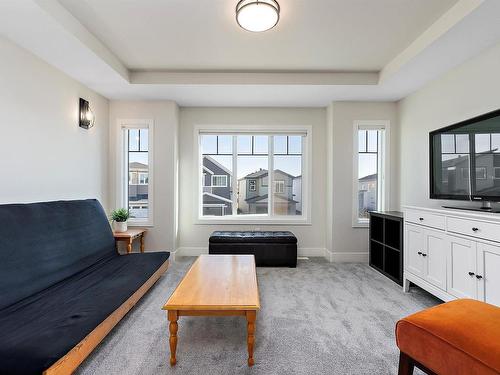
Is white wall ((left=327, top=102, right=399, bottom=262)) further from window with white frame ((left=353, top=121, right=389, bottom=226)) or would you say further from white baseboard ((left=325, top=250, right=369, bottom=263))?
window with white frame ((left=353, top=121, right=389, bottom=226))

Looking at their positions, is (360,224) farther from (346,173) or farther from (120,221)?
(120,221)

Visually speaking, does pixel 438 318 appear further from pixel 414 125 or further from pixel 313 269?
pixel 414 125

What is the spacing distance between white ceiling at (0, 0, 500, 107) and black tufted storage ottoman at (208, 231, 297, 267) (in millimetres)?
2066

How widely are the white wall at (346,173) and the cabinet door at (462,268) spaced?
1788 mm

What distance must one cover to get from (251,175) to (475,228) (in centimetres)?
304

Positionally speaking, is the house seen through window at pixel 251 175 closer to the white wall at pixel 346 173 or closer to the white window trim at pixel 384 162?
the white wall at pixel 346 173

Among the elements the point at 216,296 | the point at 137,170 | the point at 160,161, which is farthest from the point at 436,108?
the point at 137,170

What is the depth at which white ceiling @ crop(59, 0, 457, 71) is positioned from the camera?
217cm

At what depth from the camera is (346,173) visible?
404cm

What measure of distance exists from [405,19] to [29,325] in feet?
11.7

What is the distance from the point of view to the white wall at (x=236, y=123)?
4.32 m

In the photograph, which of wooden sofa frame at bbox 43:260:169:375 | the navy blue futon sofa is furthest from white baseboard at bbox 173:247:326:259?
wooden sofa frame at bbox 43:260:169:375

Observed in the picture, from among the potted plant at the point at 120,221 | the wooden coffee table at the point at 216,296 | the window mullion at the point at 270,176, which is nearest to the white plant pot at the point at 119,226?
the potted plant at the point at 120,221

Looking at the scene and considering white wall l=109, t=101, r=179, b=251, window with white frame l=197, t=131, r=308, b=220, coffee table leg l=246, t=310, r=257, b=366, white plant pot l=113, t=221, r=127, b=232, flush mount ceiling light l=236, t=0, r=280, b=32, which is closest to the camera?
coffee table leg l=246, t=310, r=257, b=366
